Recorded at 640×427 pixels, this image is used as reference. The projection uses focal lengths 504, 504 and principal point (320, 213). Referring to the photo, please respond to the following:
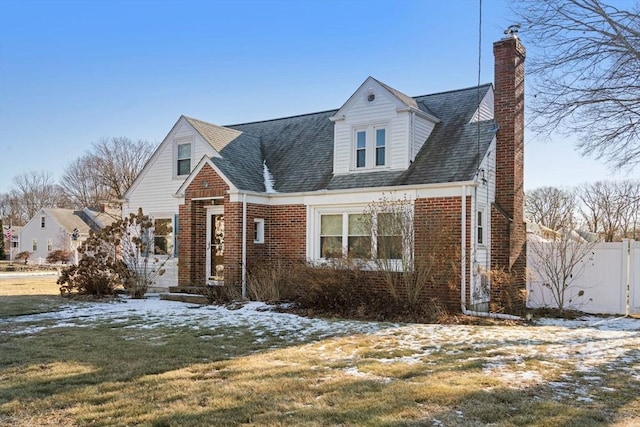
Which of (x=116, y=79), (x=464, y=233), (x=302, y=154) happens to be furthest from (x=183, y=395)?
(x=116, y=79)

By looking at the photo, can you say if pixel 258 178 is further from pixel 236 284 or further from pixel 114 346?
pixel 114 346

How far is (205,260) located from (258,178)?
10.2 ft

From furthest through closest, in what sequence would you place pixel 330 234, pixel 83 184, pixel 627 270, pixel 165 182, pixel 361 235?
pixel 83 184
pixel 165 182
pixel 330 234
pixel 361 235
pixel 627 270

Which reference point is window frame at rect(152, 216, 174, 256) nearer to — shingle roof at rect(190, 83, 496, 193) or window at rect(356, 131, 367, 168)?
shingle roof at rect(190, 83, 496, 193)

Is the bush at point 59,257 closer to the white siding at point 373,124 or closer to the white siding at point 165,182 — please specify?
the white siding at point 165,182

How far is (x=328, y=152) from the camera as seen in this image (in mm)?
16391

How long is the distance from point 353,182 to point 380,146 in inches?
51.6

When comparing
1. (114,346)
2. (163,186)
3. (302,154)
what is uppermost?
(302,154)

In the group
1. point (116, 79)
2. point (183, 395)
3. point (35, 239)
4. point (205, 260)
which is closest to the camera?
point (183, 395)

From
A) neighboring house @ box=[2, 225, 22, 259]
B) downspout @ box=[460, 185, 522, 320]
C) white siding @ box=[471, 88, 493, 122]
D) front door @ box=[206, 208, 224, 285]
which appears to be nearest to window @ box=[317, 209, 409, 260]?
downspout @ box=[460, 185, 522, 320]

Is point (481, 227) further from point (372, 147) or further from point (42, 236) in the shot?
point (42, 236)

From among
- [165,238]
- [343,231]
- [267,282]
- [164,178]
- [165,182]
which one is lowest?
[267,282]

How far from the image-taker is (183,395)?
551 centimetres

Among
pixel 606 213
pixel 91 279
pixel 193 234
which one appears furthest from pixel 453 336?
pixel 606 213
